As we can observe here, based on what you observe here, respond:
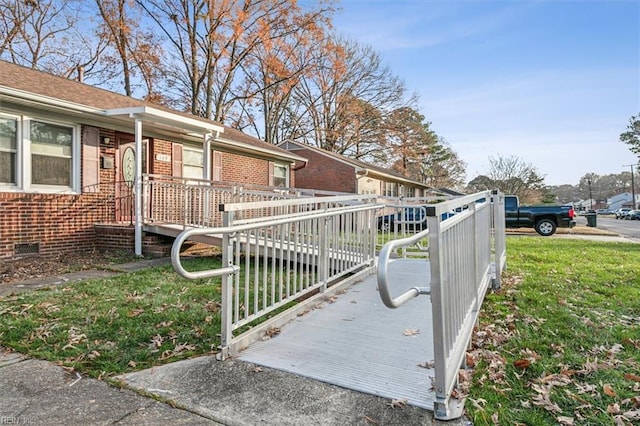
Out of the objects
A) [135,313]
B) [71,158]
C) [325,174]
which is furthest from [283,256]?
[325,174]

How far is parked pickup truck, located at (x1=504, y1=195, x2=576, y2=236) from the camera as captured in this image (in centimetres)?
1639

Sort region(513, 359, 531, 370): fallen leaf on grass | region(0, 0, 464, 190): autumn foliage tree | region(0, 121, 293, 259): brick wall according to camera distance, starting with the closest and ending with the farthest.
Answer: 1. region(513, 359, 531, 370): fallen leaf on grass
2. region(0, 121, 293, 259): brick wall
3. region(0, 0, 464, 190): autumn foliage tree

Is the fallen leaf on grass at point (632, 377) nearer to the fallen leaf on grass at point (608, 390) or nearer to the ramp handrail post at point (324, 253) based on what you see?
the fallen leaf on grass at point (608, 390)

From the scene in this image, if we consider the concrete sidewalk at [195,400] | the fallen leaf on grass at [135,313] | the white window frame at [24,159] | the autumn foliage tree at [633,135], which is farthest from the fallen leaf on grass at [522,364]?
the autumn foliage tree at [633,135]

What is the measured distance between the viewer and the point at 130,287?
5.25 meters

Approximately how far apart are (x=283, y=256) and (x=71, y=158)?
19.3 ft

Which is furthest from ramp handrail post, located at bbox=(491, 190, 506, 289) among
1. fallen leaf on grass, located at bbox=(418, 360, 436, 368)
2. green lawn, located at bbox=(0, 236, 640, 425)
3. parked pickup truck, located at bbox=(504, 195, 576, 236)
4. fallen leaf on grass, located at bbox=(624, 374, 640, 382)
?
parked pickup truck, located at bbox=(504, 195, 576, 236)

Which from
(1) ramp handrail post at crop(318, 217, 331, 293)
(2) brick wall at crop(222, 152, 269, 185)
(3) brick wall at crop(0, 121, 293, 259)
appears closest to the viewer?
(1) ramp handrail post at crop(318, 217, 331, 293)

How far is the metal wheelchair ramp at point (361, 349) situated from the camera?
253 cm

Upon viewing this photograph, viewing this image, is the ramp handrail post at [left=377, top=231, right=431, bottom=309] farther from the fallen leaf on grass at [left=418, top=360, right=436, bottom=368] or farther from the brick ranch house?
the brick ranch house

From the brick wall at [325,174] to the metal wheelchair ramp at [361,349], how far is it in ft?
57.6

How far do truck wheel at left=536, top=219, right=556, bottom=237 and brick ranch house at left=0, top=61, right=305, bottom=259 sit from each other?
13.3 m

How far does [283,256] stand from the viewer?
490 cm

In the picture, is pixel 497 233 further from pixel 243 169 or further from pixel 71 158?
pixel 243 169
